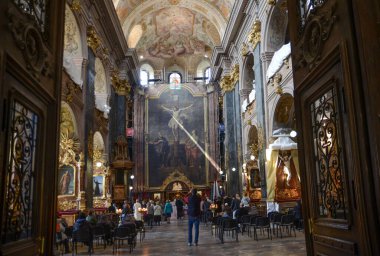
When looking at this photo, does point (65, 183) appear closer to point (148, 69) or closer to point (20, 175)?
point (20, 175)

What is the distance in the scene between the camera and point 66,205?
14.7 meters

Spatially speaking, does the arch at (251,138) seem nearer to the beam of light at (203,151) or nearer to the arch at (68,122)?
the beam of light at (203,151)

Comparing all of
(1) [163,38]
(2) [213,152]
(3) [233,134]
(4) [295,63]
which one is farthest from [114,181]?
(4) [295,63]

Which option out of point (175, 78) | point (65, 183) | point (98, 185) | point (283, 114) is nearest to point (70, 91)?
point (65, 183)

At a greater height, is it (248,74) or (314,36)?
(248,74)

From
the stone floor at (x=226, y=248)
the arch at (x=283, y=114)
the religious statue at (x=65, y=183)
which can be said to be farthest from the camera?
the arch at (x=283, y=114)

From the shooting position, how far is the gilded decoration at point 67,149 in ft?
48.2

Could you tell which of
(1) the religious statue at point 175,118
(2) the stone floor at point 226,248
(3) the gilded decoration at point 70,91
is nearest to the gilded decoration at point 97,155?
(3) the gilded decoration at point 70,91

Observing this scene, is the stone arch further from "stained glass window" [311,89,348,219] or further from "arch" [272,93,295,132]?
"stained glass window" [311,89,348,219]

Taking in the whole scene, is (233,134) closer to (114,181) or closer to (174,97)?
(114,181)

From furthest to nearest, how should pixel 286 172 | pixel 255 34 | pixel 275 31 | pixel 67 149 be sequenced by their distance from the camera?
pixel 255 34 < pixel 275 31 < pixel 286 172 < pixel 67 149

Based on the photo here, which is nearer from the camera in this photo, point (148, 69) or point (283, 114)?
point (283, 114)

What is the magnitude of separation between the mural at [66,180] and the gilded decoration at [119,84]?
33.2 ft

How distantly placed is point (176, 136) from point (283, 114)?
18.0 metres
